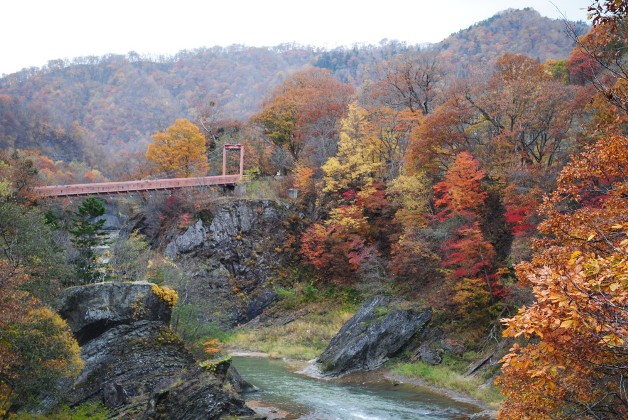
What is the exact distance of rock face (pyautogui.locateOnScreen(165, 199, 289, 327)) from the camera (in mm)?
39375

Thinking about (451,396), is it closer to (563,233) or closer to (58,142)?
(563,233)

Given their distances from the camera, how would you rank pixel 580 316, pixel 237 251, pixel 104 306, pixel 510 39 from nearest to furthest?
pixel 580 316
pixel 104 306
pixel 237 251
pixel 510 39

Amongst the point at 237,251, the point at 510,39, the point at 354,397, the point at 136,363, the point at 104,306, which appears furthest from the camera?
the point at 510,39

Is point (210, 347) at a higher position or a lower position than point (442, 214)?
lower

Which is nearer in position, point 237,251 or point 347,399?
point 347,399

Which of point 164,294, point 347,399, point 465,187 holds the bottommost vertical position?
point 347,399

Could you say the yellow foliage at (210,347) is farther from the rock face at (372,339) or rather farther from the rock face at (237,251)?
the rock face at (237,251)

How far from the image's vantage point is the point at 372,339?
27.2 meters

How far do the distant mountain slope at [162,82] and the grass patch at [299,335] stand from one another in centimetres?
4559

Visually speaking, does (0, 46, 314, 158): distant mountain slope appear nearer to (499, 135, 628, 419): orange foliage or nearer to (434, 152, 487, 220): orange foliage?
(434, 152, 487, 220): orange foliage

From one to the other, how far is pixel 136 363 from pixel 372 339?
14249 mm

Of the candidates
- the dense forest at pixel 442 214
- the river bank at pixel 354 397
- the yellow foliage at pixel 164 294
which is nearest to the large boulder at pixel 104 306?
the yellow foliage at pixel 164 294

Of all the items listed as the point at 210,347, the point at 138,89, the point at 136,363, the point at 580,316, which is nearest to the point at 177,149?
the point at 210,347

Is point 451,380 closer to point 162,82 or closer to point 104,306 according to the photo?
point 104,306
